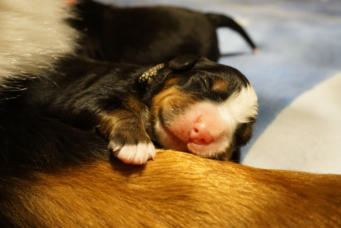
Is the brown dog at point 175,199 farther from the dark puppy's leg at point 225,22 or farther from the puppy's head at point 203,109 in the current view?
the dark puppy's leg at point 225,22

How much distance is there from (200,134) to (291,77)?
3.29 ft

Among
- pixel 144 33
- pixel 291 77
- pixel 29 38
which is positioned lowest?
pixel 291 77

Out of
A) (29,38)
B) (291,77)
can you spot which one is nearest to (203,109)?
(29,38)

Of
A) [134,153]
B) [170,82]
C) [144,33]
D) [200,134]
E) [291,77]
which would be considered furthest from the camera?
[144,33]

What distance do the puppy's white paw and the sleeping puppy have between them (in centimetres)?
107

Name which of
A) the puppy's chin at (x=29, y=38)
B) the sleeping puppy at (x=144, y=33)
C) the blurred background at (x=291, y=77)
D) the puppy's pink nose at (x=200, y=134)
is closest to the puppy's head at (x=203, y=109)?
the puppy's pink nose at (x=200, y=134)

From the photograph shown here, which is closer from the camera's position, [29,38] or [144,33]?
[29,38]

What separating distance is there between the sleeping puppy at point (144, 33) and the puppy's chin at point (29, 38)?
2.01ft

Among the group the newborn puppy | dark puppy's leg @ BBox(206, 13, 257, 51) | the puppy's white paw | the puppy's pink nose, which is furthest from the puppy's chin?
dark puppy's leg @ BBox(206, 13, 257, 51)

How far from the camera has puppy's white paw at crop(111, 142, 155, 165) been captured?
78cm

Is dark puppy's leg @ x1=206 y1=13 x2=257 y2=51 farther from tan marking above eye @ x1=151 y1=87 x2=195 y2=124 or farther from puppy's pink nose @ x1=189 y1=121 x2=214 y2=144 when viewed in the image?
puppy's pink nose @ x1=189 y1=121 x2=214 y2=144

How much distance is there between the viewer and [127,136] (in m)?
0.95

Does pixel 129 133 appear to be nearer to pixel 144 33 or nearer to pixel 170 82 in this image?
pixel 170 82

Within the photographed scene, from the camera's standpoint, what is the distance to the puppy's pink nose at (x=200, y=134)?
0.95 metres
